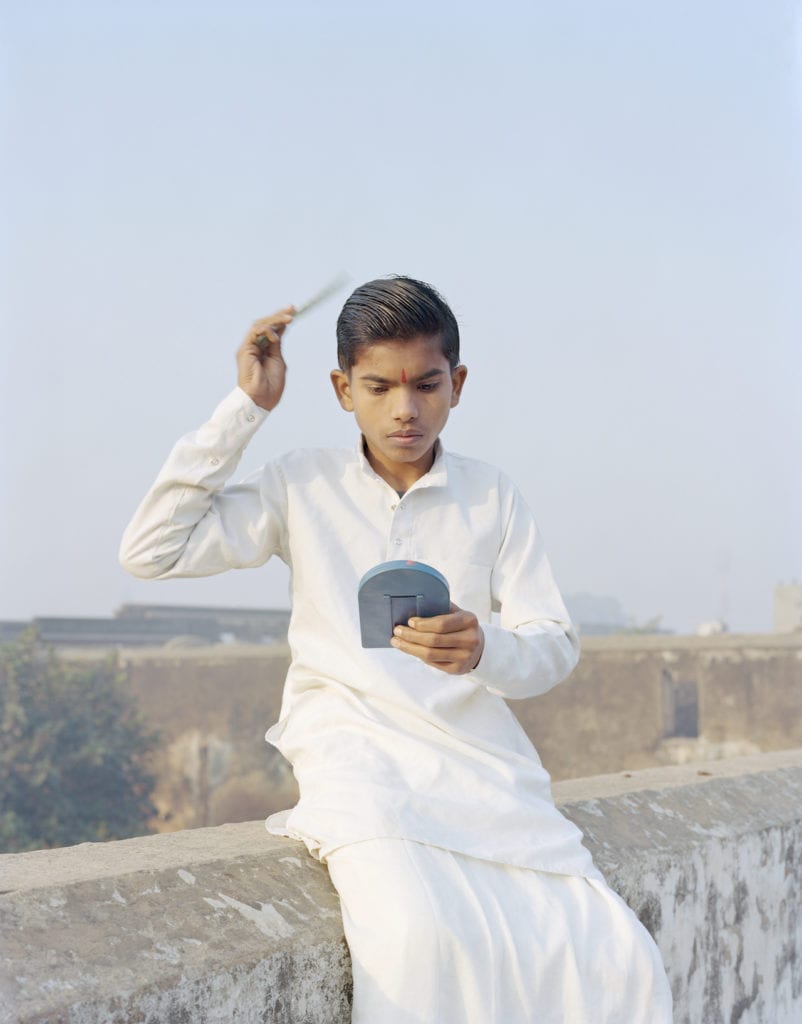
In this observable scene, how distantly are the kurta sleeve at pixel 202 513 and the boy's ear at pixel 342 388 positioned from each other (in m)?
0.19

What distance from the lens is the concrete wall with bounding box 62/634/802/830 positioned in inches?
656

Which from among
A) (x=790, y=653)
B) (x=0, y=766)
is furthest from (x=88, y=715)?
(x=790, y=653)

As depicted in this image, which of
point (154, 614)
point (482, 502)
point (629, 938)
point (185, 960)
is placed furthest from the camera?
point (154, 614)

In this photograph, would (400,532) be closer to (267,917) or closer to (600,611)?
(267,917)

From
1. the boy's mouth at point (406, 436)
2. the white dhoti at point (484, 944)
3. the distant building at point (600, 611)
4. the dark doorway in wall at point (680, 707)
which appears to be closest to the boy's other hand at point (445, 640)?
the white dhoti at point (484, 944)

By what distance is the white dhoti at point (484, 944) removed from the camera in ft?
5.68

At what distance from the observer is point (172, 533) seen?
2.07 meters

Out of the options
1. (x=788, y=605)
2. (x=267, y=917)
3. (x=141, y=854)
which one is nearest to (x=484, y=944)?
(x=267, y=917)

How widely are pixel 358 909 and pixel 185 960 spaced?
29 centimetres

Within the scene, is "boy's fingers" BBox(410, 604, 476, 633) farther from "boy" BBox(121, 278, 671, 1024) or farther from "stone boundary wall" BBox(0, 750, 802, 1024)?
"stone boundary wall" BBox(0, 750, 802, 1024)

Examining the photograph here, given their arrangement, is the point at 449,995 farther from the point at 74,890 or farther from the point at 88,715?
the point at 88,715

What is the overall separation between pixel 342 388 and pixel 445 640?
0.64 metres

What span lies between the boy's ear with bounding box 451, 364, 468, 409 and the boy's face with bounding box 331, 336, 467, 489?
0.13 ft

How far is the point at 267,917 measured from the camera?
1807 mm
